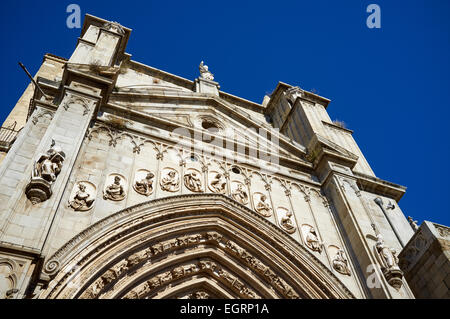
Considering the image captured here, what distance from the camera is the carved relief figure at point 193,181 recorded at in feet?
34.2

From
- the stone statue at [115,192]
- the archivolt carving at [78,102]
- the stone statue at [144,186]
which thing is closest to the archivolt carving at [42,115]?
the archivolt carving at [78,102]

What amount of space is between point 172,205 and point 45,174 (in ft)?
9.76

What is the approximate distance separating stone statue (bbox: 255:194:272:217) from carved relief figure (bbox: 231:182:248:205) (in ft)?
1.21

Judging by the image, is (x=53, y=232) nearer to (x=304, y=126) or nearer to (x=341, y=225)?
(x=341, y=225)

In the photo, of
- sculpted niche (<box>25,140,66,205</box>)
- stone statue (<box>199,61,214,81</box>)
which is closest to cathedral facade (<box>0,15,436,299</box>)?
sculpted niche (<box>25,140,66,205</box>)

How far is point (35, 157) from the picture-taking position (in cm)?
779

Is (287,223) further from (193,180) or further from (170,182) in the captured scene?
(170,182)

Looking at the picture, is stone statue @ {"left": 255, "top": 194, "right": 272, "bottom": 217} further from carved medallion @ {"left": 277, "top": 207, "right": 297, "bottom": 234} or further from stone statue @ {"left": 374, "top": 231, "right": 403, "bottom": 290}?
stone statue @ {"left": 374, "top": 231, "right": 403, "bottom": 290}

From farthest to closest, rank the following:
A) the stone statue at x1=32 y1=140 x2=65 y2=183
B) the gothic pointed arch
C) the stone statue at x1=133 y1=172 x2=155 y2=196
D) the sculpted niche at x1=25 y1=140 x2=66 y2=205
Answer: the stone statue at x1=133 y1=172 x2=155 y2=196
the gothic pointed arch
the stone statue at x1=32 y1=140 x2=65 y2=183
the sculpted niche at x1=25 y1=140 x2=66 y2=205

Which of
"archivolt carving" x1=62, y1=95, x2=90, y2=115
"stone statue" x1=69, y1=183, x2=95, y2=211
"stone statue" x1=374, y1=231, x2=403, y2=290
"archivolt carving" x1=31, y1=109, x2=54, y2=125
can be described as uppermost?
"archivolt carving" x1=62, y1=95, x2=90, y2=115

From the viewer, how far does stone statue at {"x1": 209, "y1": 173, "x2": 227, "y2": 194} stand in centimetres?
1077

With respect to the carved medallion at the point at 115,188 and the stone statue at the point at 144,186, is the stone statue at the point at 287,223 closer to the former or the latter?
the stone statue at the point at 144,186

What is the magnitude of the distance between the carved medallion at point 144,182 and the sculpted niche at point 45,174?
195cm
